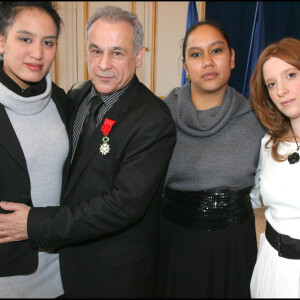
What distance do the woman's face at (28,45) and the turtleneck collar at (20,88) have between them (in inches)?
1.3

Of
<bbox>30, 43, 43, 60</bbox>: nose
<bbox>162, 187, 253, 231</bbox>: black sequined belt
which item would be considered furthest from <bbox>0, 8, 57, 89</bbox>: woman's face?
<bbox>162, 187, 253, 231</bbox>: black sequined belt

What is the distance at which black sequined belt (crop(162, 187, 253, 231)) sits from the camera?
1.65 meters

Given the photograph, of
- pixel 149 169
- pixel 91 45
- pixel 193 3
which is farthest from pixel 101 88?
pixel 193 3

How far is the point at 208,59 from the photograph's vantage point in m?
1.72

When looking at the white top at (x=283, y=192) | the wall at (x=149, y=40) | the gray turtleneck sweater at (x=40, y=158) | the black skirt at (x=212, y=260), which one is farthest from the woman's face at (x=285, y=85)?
the wall at (x=149, y=40)

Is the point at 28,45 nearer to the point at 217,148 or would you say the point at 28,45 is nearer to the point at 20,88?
the point at 20,88

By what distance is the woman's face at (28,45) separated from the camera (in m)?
1.32

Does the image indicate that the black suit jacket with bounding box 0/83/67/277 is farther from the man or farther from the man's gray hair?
the man's gray hair

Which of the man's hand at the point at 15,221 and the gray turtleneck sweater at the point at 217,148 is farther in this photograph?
the gray turtleneck sweater at the point at 217,148

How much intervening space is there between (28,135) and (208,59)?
3.20 feet

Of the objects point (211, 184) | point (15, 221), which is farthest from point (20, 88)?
point (211, 184)

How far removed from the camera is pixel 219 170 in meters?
1.63

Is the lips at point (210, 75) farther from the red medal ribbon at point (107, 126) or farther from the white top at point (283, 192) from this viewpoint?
the red medal ribbon at point (107, 126)

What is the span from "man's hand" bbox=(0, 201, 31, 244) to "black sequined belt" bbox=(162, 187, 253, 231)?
791 millimetres
